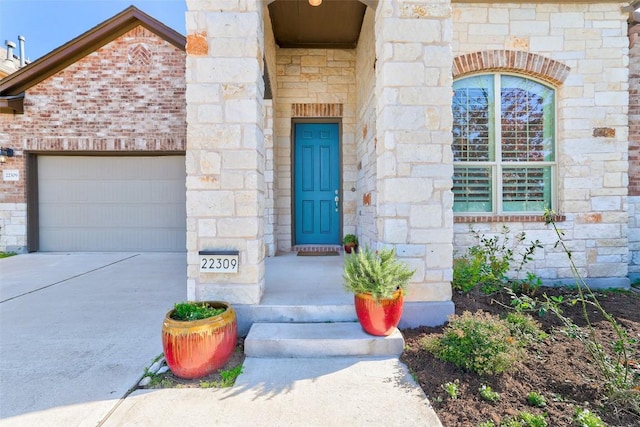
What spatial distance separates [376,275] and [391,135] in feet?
3.75

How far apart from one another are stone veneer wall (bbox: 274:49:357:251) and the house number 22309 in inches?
98.0

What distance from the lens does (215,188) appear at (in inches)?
98.8

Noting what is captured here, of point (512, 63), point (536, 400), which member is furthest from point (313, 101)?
point (536, 400)

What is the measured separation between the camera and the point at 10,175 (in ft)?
20.2

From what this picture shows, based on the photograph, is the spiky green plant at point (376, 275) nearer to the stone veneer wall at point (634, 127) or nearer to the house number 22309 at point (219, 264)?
the house number 22309 at point (219, 264)

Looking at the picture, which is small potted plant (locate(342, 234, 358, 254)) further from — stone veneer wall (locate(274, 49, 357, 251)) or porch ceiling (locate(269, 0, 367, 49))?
porch ceiling (locate(269, 0, 367, 49))

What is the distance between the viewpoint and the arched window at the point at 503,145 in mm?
3885

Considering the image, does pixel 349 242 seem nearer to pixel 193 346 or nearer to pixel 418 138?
pixel 418 138

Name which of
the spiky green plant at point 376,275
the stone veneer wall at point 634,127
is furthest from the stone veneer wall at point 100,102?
the stone veneer wall at point 634,127

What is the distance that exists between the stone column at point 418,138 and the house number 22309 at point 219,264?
1.25 metres

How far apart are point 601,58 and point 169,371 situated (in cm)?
547

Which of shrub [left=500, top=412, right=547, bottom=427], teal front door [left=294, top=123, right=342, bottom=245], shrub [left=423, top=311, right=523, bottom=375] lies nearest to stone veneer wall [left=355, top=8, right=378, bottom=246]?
teal front door [left=294, top=123, right=342, bottom=245]

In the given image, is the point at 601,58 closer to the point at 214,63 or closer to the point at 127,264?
the point at 214,63

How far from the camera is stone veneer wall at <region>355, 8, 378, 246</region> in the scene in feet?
12.0
